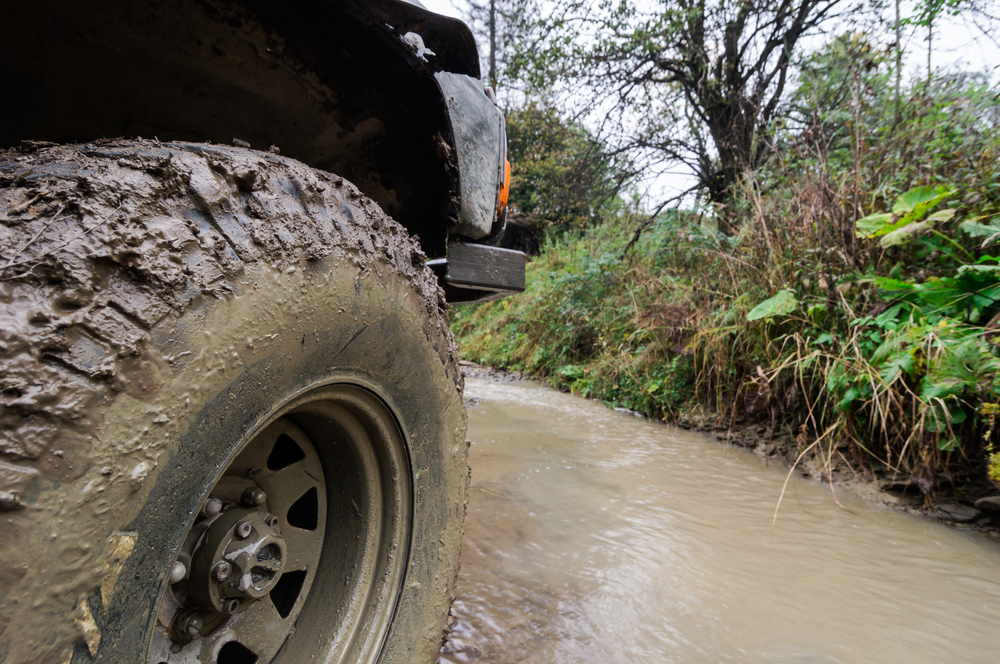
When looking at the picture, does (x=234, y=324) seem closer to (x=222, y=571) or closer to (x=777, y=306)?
(x=222, y=571)

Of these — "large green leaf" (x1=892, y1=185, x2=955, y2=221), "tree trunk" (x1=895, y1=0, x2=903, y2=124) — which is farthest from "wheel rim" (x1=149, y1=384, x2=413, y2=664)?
"tree trunk" (x1=895, y1=0, x2=903, y2=124)

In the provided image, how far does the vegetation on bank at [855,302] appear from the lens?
2.50 m

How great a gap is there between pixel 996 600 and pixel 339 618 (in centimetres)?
218

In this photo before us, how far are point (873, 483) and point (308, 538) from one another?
2968 mm

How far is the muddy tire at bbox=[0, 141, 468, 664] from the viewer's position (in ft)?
1.72

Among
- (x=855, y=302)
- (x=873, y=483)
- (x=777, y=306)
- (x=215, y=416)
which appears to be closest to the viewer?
(x=215, y=416)

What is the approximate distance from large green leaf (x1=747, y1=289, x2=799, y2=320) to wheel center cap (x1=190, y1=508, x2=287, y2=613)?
3.43 metres

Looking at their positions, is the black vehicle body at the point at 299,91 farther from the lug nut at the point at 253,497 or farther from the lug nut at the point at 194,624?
the lug nut at the point at 194,624

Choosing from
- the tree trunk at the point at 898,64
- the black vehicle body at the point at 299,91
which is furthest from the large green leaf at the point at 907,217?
the black vehicle body at the point at 299,91

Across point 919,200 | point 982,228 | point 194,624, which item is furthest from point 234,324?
point 919,200

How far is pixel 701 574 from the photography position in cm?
182

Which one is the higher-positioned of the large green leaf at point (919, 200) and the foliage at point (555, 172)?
the foliage at point (555, 172)

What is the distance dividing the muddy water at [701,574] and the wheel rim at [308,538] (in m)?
0.50

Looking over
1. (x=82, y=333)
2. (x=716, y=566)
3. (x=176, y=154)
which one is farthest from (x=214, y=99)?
(x=716, y=566)
